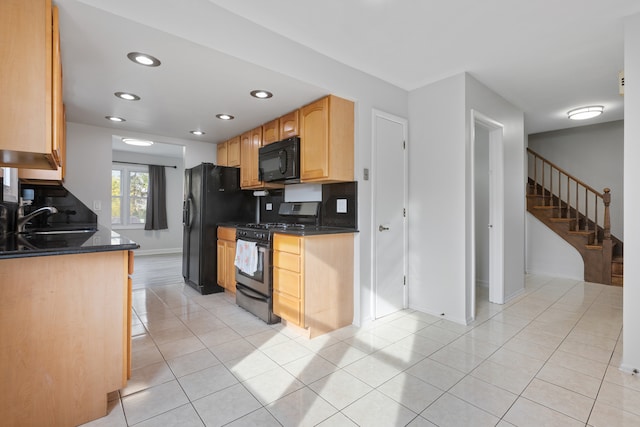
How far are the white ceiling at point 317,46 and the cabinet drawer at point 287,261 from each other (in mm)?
1427

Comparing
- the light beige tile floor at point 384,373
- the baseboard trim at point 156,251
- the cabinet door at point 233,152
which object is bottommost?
the light beige tile floor at point 384,373

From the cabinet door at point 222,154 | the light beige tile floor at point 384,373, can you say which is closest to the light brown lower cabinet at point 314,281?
the light beige tile floor at point 384,373

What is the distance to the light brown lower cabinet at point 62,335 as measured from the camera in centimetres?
138

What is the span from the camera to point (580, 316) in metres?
3.13

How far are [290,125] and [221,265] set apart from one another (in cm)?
198

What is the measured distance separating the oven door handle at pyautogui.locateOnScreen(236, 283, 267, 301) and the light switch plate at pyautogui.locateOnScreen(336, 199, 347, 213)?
1111mm

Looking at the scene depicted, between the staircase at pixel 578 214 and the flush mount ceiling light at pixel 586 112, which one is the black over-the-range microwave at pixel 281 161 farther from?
the staircase at pixel 578 214

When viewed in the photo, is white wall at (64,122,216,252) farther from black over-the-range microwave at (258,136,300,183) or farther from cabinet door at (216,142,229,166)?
black over-the-range microwave at (258,136,300,183)

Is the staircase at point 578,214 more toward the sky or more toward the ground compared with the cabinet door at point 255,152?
more toward the ground

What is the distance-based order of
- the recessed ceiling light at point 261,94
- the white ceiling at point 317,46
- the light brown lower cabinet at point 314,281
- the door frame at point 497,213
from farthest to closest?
1. the door frame at point 497,213
2. the recessed ceiling light at point 261,94
3. the light brown lower cabinet at point 314,281
4. the white ceiling at point 317,46

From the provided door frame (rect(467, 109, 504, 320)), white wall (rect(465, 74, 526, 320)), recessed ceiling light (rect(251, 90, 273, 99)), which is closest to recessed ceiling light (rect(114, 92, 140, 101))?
recessed ceiling light (rect(251, 90, 273, 99))

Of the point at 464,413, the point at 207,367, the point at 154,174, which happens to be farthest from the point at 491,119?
the point at 154,174

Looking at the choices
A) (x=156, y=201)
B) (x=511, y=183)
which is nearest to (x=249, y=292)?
(x=511, y=183)

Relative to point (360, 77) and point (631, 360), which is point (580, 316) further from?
point (360, 77)
